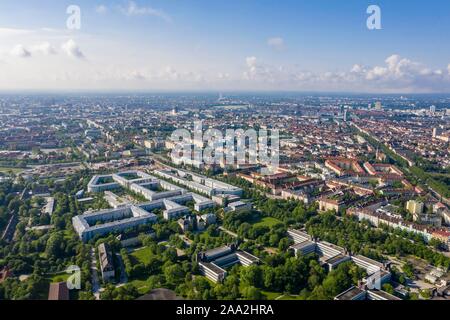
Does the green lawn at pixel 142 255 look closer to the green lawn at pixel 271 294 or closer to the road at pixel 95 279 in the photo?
the road at pixel 95 279

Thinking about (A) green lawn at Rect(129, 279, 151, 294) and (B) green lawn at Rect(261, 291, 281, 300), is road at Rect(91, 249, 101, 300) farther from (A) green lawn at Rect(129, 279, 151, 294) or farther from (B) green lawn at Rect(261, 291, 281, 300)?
(B) green lawn at Rect(261, 291, 281, 300)

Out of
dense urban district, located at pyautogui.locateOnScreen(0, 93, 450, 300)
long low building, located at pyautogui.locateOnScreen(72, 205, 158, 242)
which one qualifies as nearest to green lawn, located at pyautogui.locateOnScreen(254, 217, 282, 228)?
dense urban district, located at pyautogui.locateOnScreen(0, 93, 450, 300)

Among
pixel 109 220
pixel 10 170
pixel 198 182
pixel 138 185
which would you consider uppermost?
pixel 10 170

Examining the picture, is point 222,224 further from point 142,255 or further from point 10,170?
point 10,170

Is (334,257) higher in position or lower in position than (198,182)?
lower

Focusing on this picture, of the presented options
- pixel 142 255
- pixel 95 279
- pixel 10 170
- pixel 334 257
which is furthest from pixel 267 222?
pixel 10 170

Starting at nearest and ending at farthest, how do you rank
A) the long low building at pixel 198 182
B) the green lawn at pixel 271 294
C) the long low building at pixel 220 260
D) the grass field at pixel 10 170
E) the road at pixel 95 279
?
the green lawn at pixel 271 294, the road at pixel 95 279, the long low building at pixel 220 260, the long low building at pixel 198 182, the grass field at pixel 10 170

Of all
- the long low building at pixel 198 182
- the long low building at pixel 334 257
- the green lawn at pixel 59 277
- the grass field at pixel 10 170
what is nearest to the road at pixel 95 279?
the green lawn at pixel 59 277

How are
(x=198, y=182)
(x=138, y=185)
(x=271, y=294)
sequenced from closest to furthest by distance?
1. (x=271, y=294)
2. (x=138, y=185)
3. (x=198, y=182)

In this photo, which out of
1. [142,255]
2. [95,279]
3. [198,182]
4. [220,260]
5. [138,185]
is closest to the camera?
[95,279]

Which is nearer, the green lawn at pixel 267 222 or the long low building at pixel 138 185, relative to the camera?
the green lawn at pixel 267 222
